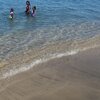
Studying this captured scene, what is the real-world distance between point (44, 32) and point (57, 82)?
7.22 meters

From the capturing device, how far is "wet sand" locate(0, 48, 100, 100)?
440 inches

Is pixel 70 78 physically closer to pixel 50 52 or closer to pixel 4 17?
pixel 50 52

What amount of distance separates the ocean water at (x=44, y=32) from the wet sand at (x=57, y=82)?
756mm

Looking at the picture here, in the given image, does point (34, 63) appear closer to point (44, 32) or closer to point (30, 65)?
point (30, 65)

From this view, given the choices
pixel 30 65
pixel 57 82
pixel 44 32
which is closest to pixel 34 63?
pixel 30 65

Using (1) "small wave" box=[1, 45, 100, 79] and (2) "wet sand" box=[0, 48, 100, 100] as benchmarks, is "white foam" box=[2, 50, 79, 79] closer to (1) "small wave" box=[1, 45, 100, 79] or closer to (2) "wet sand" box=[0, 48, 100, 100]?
(1) "small wave" box=[1, 45, 100, 79]

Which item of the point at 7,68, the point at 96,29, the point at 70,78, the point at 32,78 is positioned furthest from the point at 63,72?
the point at 96,29

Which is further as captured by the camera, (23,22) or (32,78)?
(23,22)

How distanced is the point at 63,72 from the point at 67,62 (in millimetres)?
1373

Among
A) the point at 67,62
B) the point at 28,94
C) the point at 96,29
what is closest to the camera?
the point at 28,94

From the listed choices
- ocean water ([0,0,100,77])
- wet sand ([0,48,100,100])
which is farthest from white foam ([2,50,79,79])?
wet sand ([0,48,100,100])

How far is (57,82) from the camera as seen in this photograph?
486 inches

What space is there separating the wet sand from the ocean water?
756mm

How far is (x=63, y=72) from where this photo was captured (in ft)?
43.7
